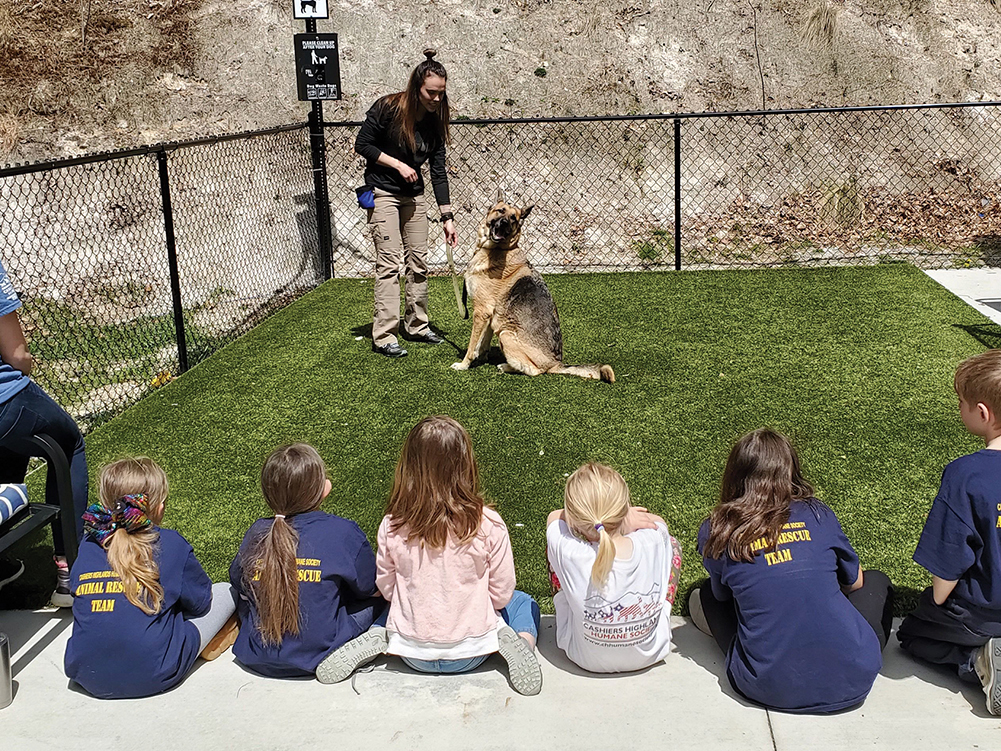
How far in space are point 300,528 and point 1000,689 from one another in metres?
2.26

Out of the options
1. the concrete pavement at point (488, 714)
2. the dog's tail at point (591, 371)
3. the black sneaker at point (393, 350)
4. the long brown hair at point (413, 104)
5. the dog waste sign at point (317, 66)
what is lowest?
the concrete pavement at point (488, 714)

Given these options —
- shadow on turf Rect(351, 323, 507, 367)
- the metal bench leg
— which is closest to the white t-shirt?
the metal bench leg

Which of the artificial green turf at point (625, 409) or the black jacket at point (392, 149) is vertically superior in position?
the black jacket at point (392, 149)

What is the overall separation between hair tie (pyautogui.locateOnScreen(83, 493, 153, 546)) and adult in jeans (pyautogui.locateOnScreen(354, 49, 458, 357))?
4211 mm

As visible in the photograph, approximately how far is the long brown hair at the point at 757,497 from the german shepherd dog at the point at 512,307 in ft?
10.9

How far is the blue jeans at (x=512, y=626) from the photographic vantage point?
3211 mm

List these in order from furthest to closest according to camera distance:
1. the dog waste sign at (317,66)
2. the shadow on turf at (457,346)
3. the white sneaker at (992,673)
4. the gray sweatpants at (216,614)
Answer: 1. the dog waste sign at (317,66)
2. the shadow on turf at (457,346)
3. the gray sweatpants at (216,614)
4. the white sneaker at (992,673)

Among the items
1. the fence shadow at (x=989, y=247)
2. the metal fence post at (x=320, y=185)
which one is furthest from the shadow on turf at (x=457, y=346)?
the fence shadow at (x=989, y=247)

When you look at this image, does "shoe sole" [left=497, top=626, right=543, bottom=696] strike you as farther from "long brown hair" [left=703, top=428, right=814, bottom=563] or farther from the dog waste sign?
the dog waste sign

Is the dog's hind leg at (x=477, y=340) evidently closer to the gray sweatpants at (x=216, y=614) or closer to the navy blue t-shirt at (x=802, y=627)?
the gray sweatpants at (x=216, y=614)

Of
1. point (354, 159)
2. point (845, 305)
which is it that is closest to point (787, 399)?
point (845, 305)

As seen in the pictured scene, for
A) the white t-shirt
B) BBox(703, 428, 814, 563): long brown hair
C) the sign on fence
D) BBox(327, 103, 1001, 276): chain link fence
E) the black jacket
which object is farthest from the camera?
BBox(327, 103, 1001, 276): chain link fence

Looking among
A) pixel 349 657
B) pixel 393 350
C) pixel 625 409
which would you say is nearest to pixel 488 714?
pixel 349 657

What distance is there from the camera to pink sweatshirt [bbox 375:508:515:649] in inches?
124
